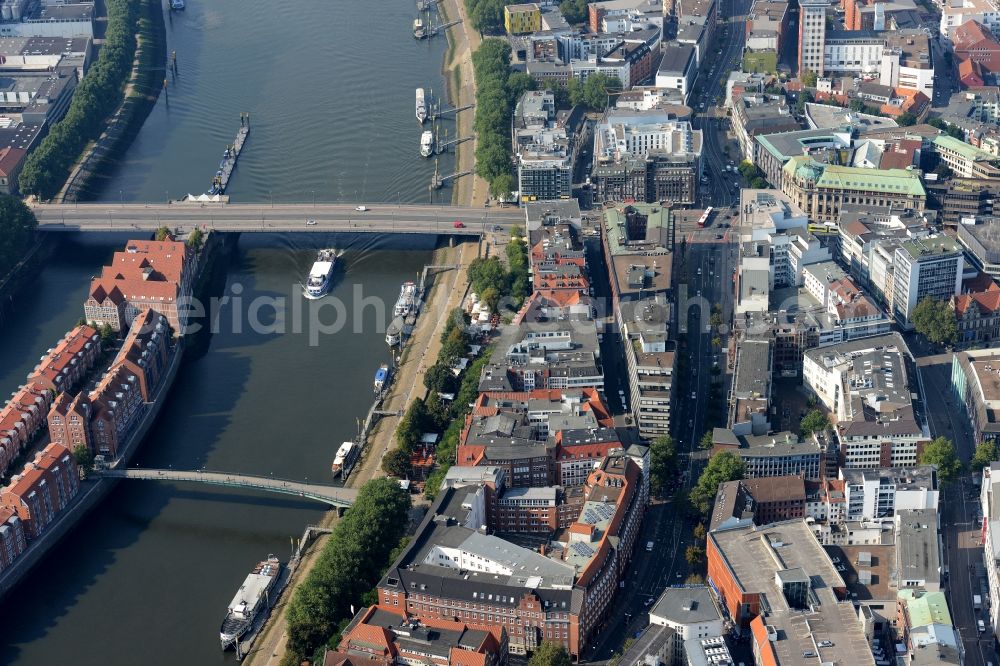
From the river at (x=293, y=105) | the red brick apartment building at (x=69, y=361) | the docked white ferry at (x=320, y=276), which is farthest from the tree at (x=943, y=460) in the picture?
the river at (x=293, y=105)

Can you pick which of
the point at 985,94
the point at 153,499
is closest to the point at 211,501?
the point at 153,499

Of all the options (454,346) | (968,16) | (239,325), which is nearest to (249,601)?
(454,346)

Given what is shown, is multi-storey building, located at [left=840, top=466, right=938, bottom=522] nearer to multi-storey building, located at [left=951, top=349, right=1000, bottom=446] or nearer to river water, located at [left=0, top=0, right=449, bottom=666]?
multi-storey building, located at [left=951, top=349, right=1000, bottom=446]

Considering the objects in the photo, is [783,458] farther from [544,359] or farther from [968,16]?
[968,16]

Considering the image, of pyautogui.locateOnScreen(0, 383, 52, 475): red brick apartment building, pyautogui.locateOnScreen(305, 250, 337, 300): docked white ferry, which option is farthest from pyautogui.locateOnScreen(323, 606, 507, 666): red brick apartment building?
pyautogui.locateOnScreen(305, 250, 337, 300): docked white ferry

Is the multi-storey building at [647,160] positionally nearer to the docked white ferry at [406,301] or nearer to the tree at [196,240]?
the docked white ferry at [406,301]

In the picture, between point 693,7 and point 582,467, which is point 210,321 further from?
point 693,7
